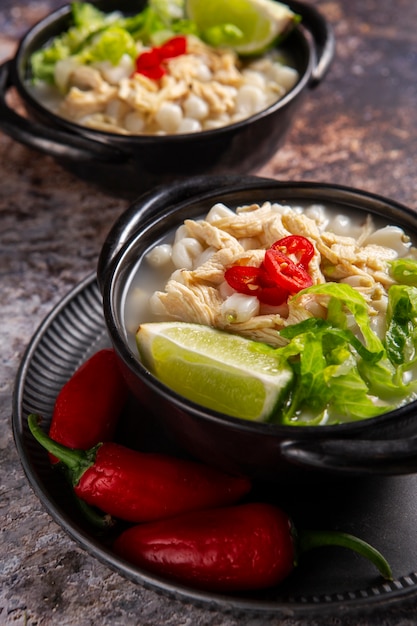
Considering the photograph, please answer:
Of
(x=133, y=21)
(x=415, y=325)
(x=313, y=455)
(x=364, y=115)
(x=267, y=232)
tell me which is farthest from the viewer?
(x=364, y=115)

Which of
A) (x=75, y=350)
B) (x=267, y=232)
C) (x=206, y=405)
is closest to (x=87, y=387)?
(x=75, y=350)

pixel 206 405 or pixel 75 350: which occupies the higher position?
pixel 206 405

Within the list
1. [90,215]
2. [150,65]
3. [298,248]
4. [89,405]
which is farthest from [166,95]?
[89,405]

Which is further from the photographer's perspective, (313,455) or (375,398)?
(375,398)

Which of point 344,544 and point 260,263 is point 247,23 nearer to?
point 260,263

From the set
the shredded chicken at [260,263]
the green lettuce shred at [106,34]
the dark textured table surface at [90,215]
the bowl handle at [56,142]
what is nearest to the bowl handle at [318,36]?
the dark textured table surface at [90,215]

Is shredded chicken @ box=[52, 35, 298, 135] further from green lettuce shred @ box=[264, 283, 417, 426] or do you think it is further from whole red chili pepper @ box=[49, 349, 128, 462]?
green lettuce shred @ box=[264, 283, 417, 426]

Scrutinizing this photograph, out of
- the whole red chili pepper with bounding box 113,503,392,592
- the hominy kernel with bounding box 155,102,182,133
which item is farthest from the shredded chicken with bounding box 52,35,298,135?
the whole red chili pepper with bounding box 113,503,392,592

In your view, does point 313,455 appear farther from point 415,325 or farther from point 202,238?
point 202,238
